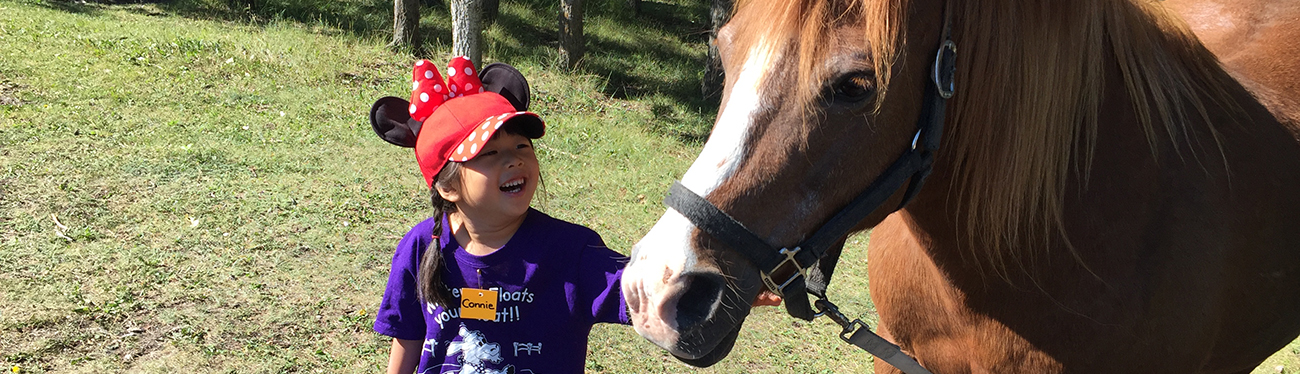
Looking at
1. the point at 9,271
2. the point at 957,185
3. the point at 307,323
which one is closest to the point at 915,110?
the point at 957,185

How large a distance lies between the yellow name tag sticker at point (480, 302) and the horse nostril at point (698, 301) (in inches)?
27.1

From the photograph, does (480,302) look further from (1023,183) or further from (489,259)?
(1023,183)

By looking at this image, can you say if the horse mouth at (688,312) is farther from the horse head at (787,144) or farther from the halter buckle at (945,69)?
the halter buckle at (945,69)

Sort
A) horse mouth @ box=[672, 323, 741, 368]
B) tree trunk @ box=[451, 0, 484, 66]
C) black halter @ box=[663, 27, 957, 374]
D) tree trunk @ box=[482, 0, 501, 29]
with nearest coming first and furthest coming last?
black halter @ box=[663, 27, 957, 374] → horse mouth @ box=[672, 323, 741, 368] → tree trunk @ box=[451, 0, 484, 66] → tree trunk @ box=[482, 0, 501, 29]

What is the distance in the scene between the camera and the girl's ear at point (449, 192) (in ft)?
6.47

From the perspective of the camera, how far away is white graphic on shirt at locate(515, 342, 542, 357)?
2.01 m

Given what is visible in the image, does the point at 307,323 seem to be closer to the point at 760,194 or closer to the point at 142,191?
the point at 142,191

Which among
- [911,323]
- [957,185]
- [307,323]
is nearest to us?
[957,185]

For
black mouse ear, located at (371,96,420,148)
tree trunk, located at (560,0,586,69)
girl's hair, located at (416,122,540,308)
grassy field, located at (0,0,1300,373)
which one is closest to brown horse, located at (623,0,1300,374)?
girl's hair, located at (416,122,540,308)

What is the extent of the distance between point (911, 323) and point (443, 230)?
1.26m

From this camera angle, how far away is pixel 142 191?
482 cm

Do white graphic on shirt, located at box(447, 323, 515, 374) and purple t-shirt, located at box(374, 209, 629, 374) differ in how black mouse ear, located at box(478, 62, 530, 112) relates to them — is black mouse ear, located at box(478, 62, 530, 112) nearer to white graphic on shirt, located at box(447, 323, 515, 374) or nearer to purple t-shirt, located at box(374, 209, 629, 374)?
purple t-shirt, located at box(374, 209, 629, 374)

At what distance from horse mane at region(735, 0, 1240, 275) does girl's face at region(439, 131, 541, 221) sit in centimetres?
63

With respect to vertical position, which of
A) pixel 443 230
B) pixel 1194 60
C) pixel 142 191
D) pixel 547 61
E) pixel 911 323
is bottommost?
pixel 547 61
